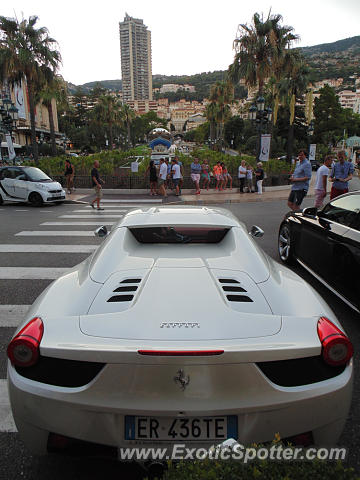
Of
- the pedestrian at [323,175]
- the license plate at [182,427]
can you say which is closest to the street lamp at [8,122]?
the pedestrian at [323,175]

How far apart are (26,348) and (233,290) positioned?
1250 mm

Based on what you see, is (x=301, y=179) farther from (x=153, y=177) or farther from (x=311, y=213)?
(x=153, y=177)

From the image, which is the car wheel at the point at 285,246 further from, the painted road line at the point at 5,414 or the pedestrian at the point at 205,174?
the pedestrian at the point at 205,174

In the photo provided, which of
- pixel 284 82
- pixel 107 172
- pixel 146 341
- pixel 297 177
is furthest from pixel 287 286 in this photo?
pixel 284 82

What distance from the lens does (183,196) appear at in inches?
683

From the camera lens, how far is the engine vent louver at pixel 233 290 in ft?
7.25

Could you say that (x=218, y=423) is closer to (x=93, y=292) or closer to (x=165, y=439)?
(x=165, y=439)

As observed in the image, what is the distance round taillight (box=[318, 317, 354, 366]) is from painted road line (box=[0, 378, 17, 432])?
216cm

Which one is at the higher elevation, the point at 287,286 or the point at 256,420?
the point at 287,286

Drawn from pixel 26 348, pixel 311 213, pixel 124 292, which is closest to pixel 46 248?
pixel 311 213

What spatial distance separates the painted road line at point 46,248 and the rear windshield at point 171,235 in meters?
4.24

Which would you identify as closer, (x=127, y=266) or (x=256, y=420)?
(x=256, y=420)

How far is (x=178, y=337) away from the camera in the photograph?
1.76 m

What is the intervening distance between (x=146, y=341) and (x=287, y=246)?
4.95m
